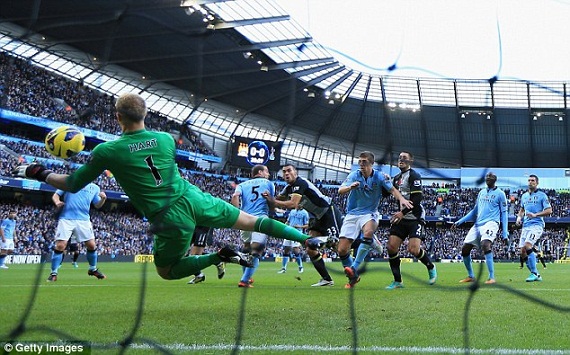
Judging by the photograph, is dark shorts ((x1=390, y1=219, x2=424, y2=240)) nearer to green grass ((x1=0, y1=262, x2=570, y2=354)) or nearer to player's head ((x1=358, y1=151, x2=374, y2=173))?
player's head ((x1=358, y1=151, x2=374, y2=173))

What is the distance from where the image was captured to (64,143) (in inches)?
207

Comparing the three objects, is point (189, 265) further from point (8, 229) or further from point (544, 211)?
point (8, 229)

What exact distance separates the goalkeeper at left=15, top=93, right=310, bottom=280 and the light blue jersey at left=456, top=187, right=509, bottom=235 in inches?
247

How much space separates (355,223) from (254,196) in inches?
64.0

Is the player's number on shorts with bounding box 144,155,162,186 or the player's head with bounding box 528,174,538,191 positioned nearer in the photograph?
the player's number on shorts with bounding box 144,155,162,186

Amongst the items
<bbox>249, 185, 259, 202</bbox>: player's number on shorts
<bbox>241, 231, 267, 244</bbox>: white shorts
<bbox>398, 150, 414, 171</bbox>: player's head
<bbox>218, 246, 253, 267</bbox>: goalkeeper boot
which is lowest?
<bbox>218, 246, 253, 267</bbox>: goalkeeper boot

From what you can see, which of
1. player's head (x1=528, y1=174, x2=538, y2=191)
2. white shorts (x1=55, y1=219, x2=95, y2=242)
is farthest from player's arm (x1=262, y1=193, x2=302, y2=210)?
player's head (x1=528, y1=174, x2=538, y2=191)

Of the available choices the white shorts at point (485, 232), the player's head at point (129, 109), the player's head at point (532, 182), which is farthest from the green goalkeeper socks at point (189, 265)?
the player's head at point (532, 182)

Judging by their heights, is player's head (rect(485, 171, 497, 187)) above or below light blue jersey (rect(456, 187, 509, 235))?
above

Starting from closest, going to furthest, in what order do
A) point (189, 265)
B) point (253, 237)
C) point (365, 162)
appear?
point (189, 265), point (365, 162), point (253, 237)

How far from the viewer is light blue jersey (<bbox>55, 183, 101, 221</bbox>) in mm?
9844

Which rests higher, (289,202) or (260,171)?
(260,171)

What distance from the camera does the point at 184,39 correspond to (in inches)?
635

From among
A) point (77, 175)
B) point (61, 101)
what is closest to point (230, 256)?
point (77, 175)
